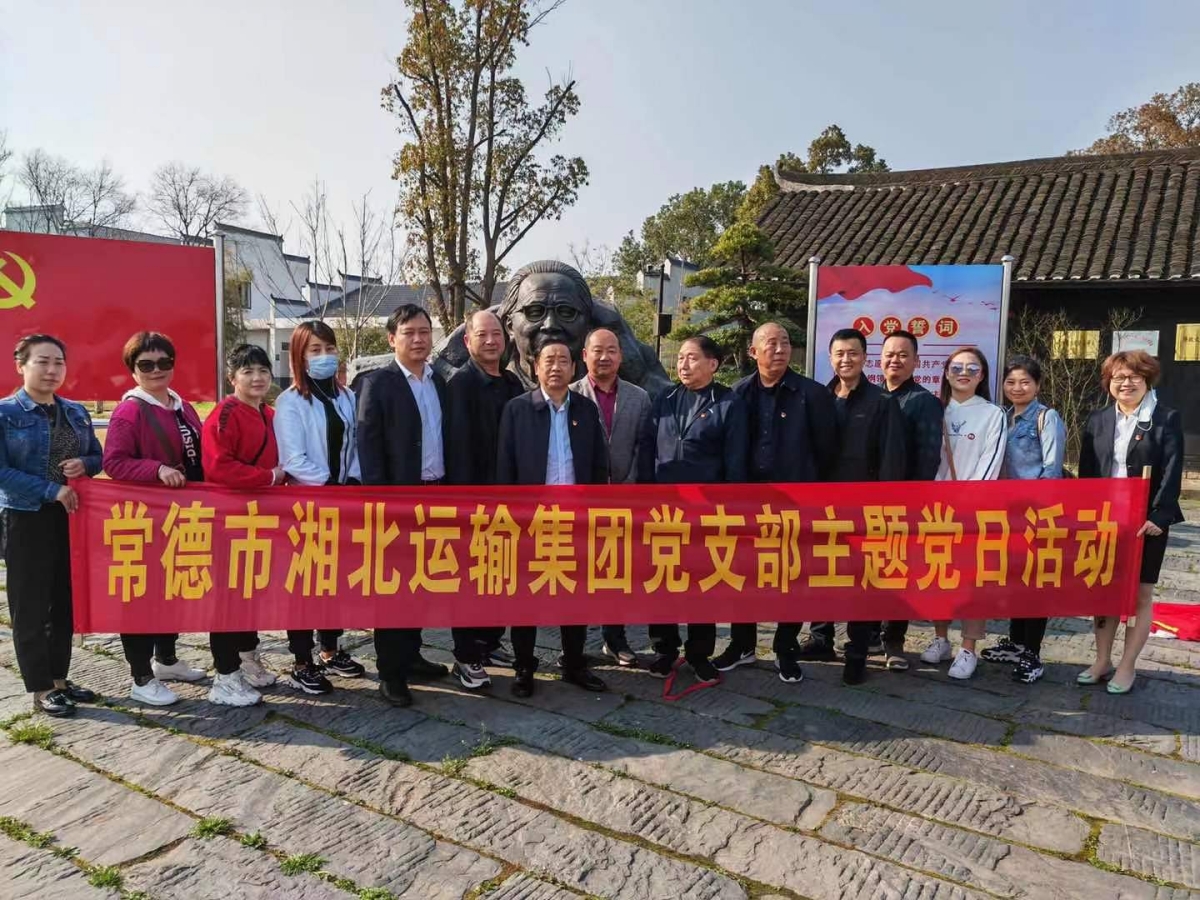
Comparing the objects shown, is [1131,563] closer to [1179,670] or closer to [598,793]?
[1179,670]

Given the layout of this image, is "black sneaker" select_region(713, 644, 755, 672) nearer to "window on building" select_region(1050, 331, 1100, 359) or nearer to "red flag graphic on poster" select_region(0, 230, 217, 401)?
"red flag graphic on poster" select_region(0, 230, 217, 401)

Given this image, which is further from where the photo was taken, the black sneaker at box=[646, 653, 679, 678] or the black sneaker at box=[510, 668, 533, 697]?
the black sneaker at box=[646, 653, 679, 678]

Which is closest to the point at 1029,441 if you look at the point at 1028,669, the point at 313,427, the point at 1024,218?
the point at 1028,669

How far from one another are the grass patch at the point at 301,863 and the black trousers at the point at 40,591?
74.4 inches

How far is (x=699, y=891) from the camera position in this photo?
7.81ft

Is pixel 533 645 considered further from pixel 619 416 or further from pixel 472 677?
pixel 619 416

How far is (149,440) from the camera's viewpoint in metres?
3.60

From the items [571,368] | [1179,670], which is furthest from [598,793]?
[1179,670]

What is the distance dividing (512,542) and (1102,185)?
1402cm

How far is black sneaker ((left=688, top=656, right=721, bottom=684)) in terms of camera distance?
3977 mm

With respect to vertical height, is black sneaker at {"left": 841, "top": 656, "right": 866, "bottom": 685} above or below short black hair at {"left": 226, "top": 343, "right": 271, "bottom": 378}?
below

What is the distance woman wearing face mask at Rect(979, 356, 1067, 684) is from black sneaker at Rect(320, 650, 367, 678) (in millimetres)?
3387

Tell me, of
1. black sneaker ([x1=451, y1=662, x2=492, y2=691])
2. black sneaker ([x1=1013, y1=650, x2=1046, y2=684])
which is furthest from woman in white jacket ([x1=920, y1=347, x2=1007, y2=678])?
black sneaker ([x1=451, y1=662, x2=492, y2=691])

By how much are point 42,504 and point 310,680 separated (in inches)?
55.3
